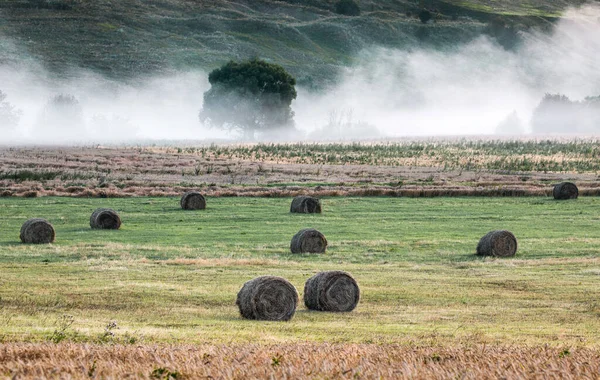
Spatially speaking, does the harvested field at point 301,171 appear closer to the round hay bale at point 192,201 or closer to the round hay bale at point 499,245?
the round hay bale at point 192,201

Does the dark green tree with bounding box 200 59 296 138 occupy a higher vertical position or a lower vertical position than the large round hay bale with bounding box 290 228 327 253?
higher

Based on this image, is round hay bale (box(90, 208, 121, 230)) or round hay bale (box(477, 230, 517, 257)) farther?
round hay bale (box(90, 208, 121, 230))

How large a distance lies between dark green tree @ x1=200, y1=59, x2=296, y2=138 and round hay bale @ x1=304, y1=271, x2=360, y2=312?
12504 cm

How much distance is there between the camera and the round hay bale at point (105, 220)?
44.8 metres

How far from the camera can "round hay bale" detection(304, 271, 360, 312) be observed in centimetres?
2427

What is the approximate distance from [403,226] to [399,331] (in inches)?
1047

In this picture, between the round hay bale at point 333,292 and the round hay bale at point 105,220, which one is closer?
the round hay bale at point 333,292

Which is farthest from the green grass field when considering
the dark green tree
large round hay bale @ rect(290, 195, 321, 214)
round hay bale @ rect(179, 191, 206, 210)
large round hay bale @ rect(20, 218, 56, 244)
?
the dark green tree

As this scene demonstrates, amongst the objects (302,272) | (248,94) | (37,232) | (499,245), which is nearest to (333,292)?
(302,272)

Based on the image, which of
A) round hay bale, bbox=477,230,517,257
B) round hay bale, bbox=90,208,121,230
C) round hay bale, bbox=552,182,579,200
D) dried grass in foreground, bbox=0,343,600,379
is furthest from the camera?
round hay bale, bbox=552,182,579,200

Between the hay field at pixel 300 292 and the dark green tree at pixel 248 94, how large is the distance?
308 ft

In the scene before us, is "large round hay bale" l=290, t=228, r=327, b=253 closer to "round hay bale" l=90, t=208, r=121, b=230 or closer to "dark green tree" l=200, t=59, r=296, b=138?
"round hay bale" l=90, t=208, r=121, b=230

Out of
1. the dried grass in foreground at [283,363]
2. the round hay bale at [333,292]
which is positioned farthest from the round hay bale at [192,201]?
the dried grass in foreground at [283,363]

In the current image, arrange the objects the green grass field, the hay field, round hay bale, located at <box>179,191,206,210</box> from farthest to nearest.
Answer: round hay bale, located at <box>179,191,206,210</box>, the green grass field, the hay field
